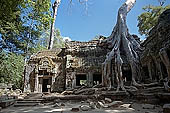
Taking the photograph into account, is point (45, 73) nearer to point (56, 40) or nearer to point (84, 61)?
point (84, 61)

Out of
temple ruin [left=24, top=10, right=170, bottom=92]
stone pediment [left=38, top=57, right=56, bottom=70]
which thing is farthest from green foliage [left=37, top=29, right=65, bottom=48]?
stone pediment [left=38, top=57, right=56, bottom=70]

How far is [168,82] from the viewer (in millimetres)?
5777

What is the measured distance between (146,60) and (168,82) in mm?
3058

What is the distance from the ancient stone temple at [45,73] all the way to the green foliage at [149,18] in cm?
1209

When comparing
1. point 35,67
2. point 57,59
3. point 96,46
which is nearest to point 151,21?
point 96,46

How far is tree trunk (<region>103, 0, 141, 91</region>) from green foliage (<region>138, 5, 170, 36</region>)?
3311mm

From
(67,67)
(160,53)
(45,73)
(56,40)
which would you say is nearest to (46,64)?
(45,73)

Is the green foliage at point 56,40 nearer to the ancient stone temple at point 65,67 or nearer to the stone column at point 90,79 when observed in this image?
the ancient stone temple at point 65,67

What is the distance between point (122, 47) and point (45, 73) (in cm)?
789

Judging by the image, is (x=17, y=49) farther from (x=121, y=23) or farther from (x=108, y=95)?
(x=108, y=95)

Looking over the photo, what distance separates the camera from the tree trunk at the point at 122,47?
347 inches

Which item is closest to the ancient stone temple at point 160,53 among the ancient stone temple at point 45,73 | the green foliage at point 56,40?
the ancient stone temple at point 45,73

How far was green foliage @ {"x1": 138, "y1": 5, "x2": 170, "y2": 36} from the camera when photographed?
53.1 feet

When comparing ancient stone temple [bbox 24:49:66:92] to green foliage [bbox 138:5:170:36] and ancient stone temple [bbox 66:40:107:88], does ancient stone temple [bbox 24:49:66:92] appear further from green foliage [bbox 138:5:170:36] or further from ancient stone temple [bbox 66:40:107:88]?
green foliage [bbox 138:5:170:36]
